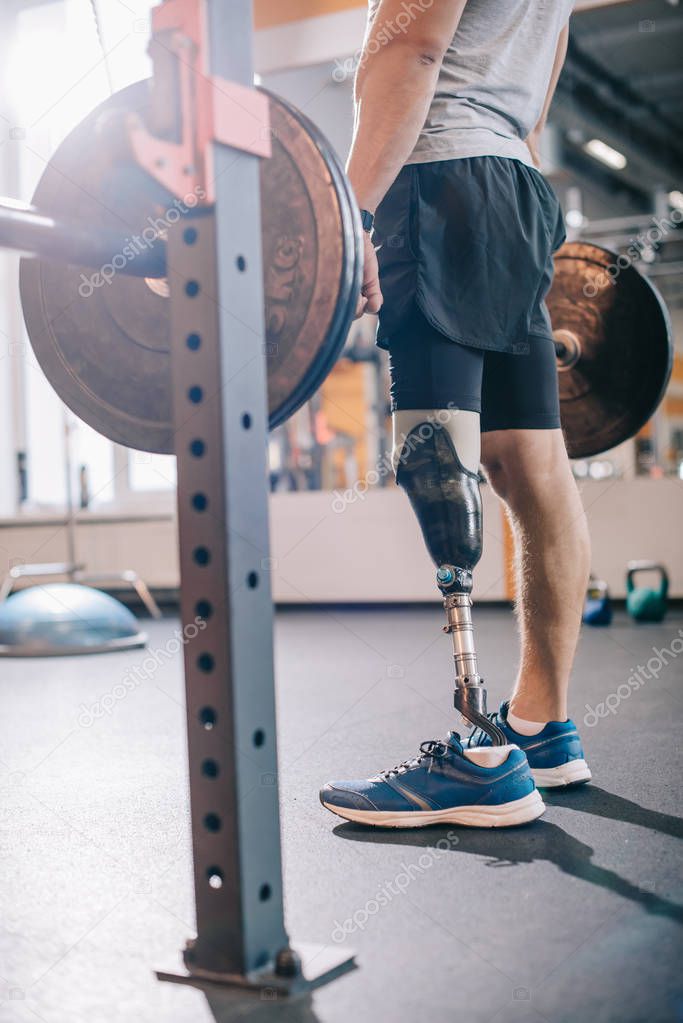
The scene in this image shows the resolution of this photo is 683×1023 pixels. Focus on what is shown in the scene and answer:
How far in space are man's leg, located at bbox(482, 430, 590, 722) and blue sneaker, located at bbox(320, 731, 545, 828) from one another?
0.54 feet

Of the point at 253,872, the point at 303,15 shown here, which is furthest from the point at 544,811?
the point at 303,15

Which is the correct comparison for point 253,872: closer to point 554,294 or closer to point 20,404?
point 554,294

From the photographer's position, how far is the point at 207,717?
33.7 inches

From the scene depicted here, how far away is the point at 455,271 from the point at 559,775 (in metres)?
0.74

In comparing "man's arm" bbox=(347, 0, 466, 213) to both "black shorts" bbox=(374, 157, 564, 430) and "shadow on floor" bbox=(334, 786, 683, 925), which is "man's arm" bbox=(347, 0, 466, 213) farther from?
"shadow on floor" bbox=(334, 786, 683, 925)

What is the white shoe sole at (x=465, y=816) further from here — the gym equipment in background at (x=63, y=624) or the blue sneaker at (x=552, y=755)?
the gym equipment in background at (x=63, y=624)

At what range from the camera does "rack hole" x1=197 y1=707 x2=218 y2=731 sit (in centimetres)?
85

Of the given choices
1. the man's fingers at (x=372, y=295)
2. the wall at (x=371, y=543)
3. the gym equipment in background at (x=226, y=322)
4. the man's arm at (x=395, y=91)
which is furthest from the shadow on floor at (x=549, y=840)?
the wall at (x=371, y=543)

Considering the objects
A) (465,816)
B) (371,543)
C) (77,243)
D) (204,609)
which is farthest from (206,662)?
(371,543)

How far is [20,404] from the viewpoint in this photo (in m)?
5.92

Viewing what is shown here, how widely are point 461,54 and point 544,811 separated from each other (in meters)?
1.03

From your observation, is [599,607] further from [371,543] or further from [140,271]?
[140,271]

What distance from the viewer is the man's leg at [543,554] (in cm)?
147

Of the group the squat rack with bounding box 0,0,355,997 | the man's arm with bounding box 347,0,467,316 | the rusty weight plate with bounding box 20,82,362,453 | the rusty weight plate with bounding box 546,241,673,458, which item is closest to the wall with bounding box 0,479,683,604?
the rusty weight plate with bounding box 546,241,673,458
